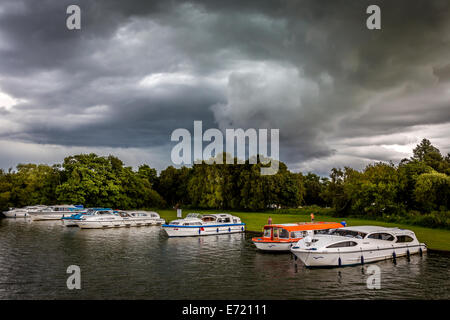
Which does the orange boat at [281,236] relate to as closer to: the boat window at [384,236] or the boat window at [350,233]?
the boat window at [350,233]

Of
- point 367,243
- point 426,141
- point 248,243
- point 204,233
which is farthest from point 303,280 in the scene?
point 426,141

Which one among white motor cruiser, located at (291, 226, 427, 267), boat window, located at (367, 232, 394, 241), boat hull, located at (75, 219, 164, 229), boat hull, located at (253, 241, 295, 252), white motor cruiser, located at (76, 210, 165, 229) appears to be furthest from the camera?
white motor cruiser, located at (76, 210, 165, 229)

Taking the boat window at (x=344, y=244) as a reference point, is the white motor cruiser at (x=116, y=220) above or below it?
below

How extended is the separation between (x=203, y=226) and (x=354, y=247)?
79.5 feet

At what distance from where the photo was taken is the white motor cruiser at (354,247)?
85.8 ft

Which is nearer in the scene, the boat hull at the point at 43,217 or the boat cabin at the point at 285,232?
the boat cabin at the point at 285,232

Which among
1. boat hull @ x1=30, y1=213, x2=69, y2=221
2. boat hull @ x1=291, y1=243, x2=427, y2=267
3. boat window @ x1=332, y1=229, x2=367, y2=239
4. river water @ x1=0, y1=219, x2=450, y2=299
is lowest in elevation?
boat hull @ x1=30, y1=213, x2=69, y2=221

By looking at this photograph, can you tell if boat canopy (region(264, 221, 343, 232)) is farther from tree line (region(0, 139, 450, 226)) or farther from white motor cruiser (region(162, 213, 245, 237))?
tree line (region(0, 139, 450, 226))

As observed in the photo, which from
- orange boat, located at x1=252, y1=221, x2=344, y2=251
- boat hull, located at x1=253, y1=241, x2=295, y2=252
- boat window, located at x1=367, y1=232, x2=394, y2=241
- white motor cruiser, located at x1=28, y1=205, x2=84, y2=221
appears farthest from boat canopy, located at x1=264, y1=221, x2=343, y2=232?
white motor cruiser, located at x1=28, y1=205, x2=84, y2=221

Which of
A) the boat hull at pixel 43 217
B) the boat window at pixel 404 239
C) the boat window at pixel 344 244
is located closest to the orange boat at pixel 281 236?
the boat window at pixel 344 244

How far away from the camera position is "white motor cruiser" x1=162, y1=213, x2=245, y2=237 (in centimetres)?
4503

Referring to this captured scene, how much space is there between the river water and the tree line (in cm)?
2748

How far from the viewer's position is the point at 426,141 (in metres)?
109

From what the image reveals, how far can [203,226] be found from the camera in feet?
154
